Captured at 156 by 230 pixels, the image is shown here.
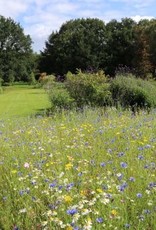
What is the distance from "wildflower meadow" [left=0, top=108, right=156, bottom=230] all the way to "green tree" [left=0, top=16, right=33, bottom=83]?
5184cm

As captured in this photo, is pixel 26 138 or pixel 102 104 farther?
pixel 102 104

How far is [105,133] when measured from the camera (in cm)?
618

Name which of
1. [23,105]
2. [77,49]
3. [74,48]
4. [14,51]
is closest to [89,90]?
[23,105]

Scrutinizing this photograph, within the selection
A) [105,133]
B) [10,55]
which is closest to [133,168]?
[105,133]

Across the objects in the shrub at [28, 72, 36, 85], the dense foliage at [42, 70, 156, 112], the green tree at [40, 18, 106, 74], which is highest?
the green tree at [40, 18, 106, 74]

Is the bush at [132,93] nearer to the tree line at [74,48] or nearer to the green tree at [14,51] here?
the tree line at [74,48]

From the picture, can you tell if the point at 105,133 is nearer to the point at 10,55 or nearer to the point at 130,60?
the point at 130,60

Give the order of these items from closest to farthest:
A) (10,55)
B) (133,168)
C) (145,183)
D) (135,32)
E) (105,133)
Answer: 1. (145,183)
2. (133,168)
3. (105,133)
4. (135,32)
5. (10,55)

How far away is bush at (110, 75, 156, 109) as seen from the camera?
543 inches

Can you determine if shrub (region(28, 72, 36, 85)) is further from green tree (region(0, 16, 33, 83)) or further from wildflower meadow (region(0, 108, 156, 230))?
wildflower meadow (region(0, 108, 156, 230))

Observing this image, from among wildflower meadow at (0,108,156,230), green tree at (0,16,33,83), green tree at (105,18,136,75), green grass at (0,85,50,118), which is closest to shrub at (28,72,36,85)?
green tree at (0,16,33,83)

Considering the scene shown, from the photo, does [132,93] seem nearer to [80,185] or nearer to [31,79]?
[80,185]

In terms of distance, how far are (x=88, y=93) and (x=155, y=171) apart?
11.6 meters

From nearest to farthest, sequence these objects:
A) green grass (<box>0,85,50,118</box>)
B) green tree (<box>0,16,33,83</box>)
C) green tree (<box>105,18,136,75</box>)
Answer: green grass (<box>0,85,50,118</box>)
green tree (<box>105,18,136,75</box>)
green tree (<box>0,16,33,83</box>)
